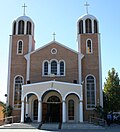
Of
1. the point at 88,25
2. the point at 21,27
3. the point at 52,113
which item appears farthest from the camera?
the point at 21,27

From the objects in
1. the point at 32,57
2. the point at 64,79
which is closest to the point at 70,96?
the point at 64,79

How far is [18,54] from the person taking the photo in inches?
1111

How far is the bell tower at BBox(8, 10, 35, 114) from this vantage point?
2692cm

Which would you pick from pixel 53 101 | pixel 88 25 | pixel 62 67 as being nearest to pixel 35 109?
pixel 53 101

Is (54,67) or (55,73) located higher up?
(54,67)

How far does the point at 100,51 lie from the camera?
28.0 metres

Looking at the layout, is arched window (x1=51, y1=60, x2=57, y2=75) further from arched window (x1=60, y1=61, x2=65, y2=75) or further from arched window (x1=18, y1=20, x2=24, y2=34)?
arched window (x1=18, y1=20, x2=24, y2=34)

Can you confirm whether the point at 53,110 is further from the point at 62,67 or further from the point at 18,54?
the point at 18,54

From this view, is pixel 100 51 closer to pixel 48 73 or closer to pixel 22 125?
pixel 48 73

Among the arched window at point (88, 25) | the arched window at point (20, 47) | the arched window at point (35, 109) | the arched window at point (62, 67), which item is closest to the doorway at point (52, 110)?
the arched window at point (35, 109)

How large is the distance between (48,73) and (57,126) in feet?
24.0

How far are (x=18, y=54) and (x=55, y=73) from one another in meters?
4.86

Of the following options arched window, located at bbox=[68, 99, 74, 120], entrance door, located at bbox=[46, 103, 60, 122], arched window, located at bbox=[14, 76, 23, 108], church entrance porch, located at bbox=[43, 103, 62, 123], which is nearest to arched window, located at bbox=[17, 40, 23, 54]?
arched window, located at bbox=[14, 76, 23, 108]

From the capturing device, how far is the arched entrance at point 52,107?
25.2 meters
